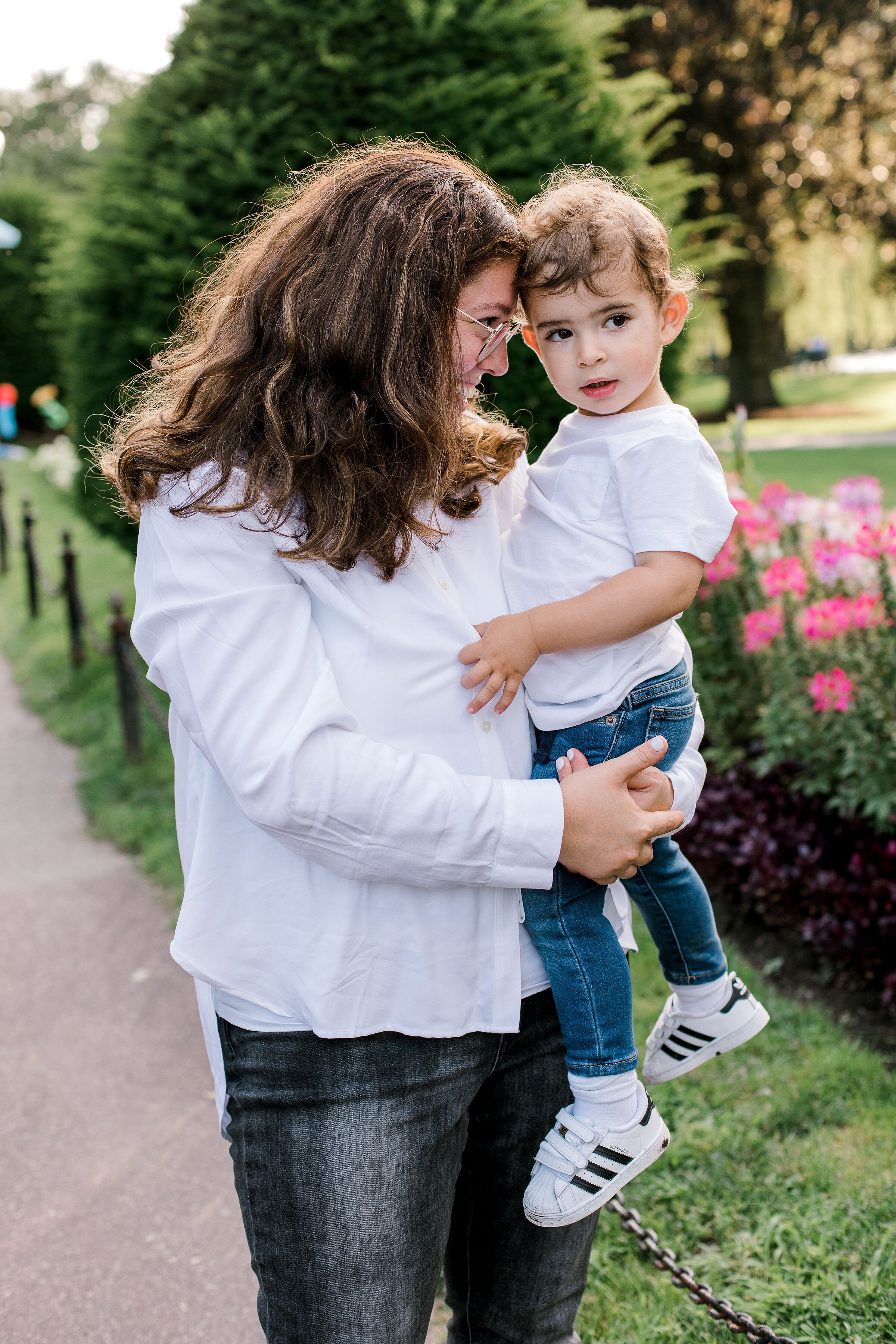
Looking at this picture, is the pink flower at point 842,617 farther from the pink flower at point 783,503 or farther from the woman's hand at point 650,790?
the woman's hand at point 650,790

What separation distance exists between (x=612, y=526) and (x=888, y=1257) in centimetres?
177

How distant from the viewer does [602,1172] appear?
160 cm

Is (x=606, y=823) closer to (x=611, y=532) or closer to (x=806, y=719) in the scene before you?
(x=611, y=532)

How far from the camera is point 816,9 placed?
18.6 metres

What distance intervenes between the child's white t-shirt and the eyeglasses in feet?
0.98

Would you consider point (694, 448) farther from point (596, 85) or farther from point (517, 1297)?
point (596, 85)

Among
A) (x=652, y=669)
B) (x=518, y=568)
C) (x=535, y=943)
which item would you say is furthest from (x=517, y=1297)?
(x=518, y=568)

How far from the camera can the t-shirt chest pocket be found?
181 cm

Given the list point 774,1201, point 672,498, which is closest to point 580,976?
point 672,498

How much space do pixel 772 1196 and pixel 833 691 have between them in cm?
160

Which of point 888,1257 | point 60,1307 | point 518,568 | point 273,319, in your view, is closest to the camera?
point 273,319

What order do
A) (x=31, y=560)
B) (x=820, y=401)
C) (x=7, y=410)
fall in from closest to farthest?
(x=31, y=560)
(x=7, y=410)
(x=820, y=401)

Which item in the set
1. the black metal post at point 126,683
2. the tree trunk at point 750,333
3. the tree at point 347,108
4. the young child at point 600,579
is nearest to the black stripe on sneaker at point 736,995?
the young child at point 600,579

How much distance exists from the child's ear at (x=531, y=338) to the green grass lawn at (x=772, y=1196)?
202 centimetres
